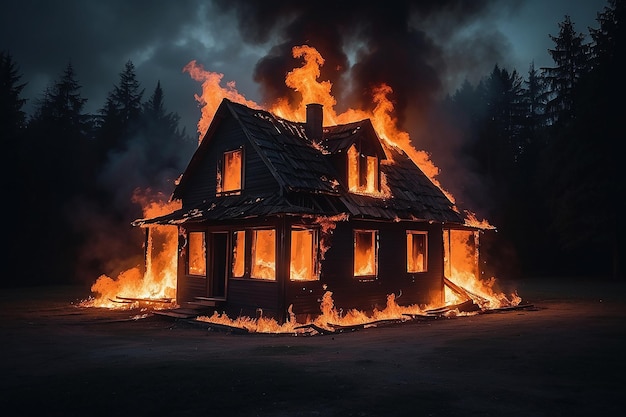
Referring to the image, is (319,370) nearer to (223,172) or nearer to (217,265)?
(217,265)

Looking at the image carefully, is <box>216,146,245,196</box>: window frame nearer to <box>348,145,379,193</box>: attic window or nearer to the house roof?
the house roof

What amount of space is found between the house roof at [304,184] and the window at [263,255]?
5.09ft

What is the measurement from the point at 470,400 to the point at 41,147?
41.5 metres

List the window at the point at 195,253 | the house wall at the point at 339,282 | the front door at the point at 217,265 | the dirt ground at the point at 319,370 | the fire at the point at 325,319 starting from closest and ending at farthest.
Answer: the dirt ground at the point at 319,370, the fire at the point at 325,319, the house wall at the point at 339,282, the front door at the point at 217,265, the window at the point at 195,253

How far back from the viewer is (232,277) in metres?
17.7

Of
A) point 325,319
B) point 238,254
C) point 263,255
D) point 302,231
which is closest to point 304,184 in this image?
point 302,231

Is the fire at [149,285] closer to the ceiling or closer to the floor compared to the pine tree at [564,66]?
closer to the floor

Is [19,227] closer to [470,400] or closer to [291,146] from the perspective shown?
[291,146]

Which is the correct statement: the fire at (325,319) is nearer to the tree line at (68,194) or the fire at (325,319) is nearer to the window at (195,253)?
the window at (195,253)

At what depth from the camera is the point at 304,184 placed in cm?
1652

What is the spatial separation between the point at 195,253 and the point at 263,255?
11.1 ft

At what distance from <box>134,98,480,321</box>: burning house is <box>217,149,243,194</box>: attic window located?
0.04m

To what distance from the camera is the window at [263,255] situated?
17334mm

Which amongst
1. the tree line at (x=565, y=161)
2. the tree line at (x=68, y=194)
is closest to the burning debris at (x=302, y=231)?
the tree line at (x=68, y=194)
